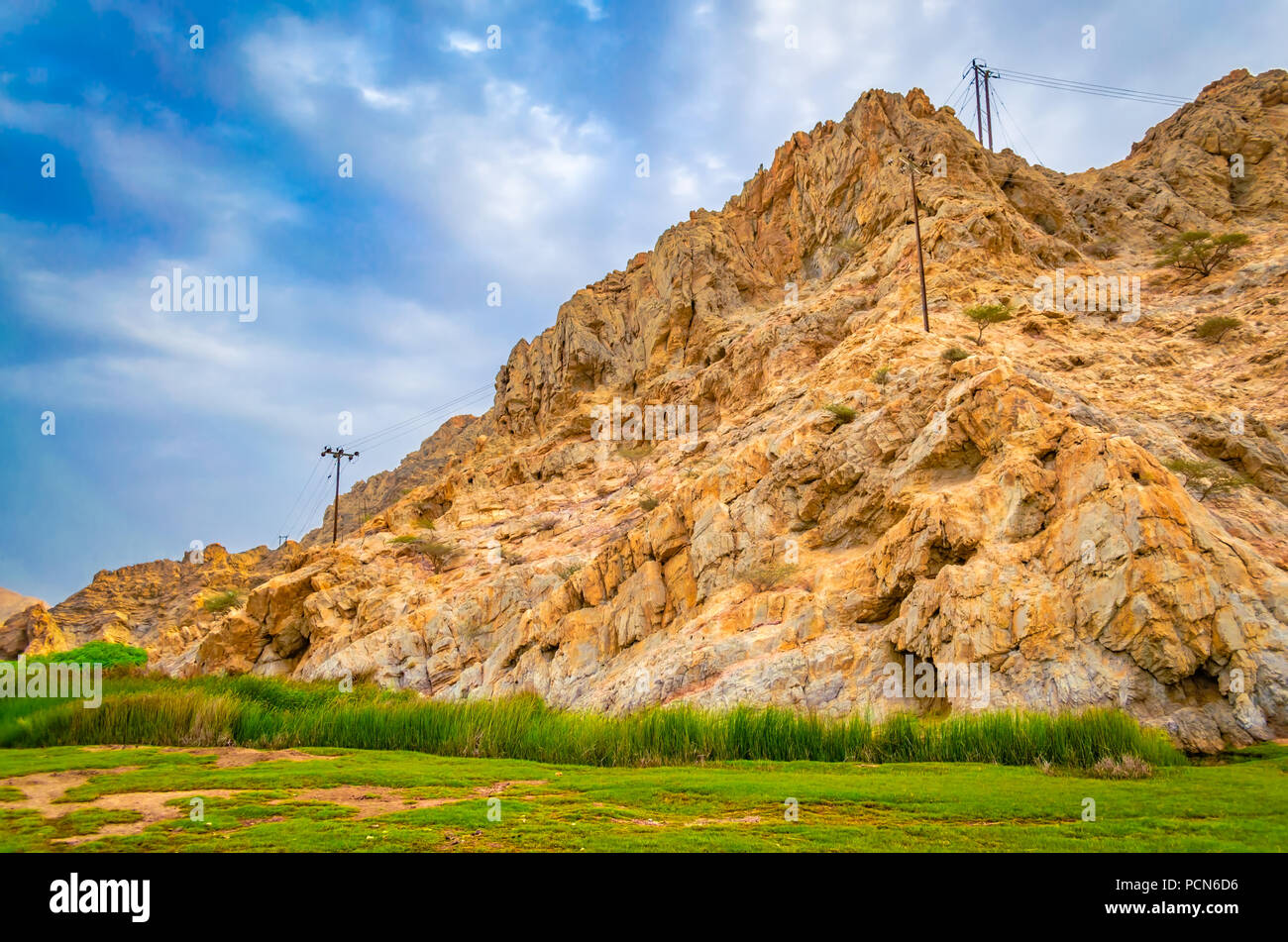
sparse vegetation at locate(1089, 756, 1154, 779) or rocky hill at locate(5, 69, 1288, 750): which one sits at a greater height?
rocky hill at locate(5, 69, 1288, 750)

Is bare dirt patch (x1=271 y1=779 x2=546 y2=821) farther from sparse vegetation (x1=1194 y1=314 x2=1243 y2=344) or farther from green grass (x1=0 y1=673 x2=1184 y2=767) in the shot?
sparse vegetation (x1=1194 y1=314 x2=1243 y2=344)

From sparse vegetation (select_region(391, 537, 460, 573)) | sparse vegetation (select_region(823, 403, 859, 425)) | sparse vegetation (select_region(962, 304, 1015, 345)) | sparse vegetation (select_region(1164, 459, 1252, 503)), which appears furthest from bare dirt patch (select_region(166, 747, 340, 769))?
sparse vegetation (select_region(391, 537, 460, 573))

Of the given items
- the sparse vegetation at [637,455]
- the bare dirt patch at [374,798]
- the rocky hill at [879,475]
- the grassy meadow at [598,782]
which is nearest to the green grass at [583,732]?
the grassy meadow at [598,782]

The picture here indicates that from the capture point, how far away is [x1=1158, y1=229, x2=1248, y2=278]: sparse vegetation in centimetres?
3434

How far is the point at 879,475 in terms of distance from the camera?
2305 cm

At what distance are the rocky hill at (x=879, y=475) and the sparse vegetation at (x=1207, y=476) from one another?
10cm

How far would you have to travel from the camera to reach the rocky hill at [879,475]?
1490 centimetres

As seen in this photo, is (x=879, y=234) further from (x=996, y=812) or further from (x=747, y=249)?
(x=996, y=812)

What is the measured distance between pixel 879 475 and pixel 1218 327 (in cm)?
1776

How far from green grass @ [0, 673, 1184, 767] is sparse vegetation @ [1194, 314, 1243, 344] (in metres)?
24.8

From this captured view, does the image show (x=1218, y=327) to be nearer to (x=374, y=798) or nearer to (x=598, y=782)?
(x=598, y=782)

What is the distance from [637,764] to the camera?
11.8 m

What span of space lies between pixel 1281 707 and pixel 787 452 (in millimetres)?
15053

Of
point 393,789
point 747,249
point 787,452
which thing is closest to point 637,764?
point 393,789
